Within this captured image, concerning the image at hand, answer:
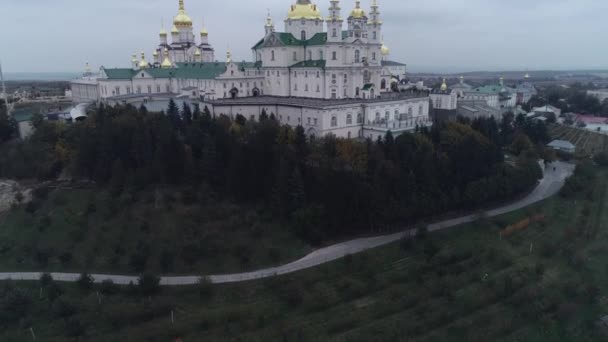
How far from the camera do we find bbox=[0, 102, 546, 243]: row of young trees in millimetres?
26547

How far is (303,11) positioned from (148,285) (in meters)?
31.6

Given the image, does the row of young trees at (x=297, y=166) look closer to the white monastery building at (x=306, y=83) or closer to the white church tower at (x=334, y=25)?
the white monastery building at (x=306, y=83)

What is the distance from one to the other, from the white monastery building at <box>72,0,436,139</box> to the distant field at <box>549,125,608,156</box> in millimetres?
16573

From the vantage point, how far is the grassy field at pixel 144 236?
2386 centimetres

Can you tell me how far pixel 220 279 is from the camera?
73.2ft

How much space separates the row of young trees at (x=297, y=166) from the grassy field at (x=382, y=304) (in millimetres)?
3399

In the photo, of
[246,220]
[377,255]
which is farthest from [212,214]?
[377,255]

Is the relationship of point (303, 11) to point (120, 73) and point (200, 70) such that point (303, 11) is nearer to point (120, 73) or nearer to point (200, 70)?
point (200, 70)

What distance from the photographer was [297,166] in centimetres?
2736

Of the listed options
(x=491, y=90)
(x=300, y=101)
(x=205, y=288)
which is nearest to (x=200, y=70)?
(x=300, y=101)

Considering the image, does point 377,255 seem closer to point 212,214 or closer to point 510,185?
point 212,214

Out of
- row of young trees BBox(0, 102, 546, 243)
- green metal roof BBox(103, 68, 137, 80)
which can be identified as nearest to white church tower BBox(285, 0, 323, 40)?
row of young trees BBox(0, 102, 546, 243)

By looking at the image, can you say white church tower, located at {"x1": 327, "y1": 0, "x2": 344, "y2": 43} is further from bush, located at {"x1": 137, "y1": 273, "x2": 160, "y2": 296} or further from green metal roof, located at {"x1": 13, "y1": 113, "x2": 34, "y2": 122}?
green metal roof, located at {"x1": 13, "y1": 113, "x2": 34, "y2": 122}

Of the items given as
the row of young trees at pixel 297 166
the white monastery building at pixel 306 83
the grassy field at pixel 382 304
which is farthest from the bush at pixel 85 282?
the white monastery building at pixel 306 83
